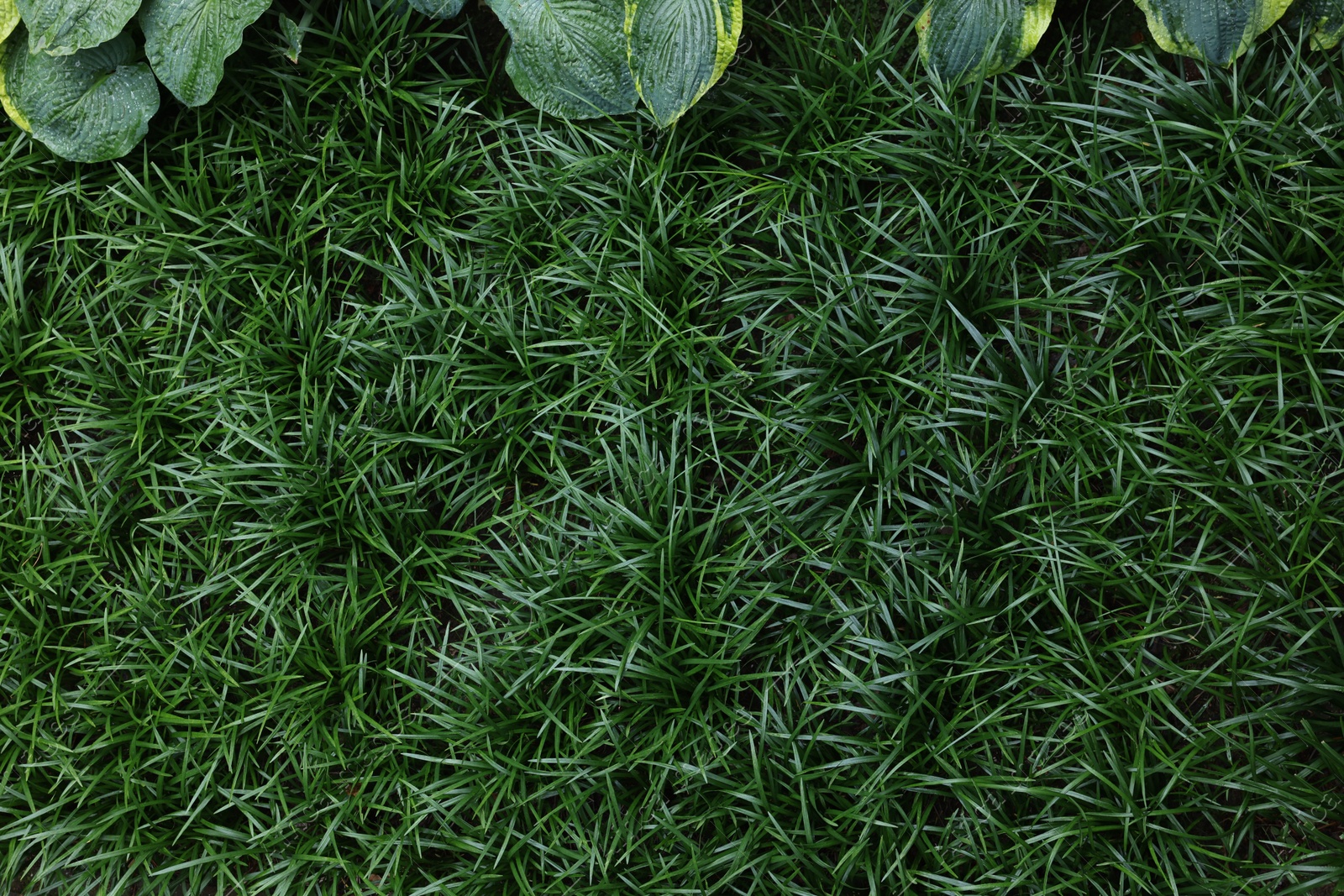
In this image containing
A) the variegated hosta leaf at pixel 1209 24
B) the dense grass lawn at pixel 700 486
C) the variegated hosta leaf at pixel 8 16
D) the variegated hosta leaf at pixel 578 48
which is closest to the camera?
the dense grass lawn at pixel 700 486

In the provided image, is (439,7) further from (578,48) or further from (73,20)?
(73,20)

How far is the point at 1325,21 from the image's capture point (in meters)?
1.84

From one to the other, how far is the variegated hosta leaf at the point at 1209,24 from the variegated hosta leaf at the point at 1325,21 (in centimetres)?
11

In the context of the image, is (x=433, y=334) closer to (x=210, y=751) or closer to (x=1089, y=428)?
(x=210, y=751)

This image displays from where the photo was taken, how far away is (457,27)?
2.14 meters

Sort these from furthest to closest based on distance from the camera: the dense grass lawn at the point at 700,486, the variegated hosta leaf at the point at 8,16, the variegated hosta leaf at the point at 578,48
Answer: the variegated hosta leaf at the point at 8,16 < the variegated hosta leaf at the point at 578,48 < the dense grass lawn at the point at 700,486

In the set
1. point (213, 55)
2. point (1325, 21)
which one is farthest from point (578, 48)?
point (1325, 21)

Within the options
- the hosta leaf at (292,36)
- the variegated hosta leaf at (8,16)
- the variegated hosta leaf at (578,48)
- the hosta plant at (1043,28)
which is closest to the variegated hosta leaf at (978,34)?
the hosta plant at (1043,28)

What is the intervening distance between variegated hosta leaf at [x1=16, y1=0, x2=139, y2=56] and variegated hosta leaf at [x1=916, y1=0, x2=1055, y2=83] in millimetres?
1647

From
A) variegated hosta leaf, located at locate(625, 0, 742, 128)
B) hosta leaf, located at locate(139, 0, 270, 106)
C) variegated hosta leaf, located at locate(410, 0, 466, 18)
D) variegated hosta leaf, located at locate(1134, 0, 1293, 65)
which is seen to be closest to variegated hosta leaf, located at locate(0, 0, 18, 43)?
hosta leaf, located at locate(139, 0, 270, 106)

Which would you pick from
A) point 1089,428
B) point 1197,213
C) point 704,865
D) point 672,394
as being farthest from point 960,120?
point 704,865

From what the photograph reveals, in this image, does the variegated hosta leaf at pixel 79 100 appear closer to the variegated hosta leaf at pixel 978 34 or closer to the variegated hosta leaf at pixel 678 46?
the variegated hosta leaf at pixel 678 46

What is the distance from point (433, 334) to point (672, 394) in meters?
0.52

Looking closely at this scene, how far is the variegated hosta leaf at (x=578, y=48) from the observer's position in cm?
195
